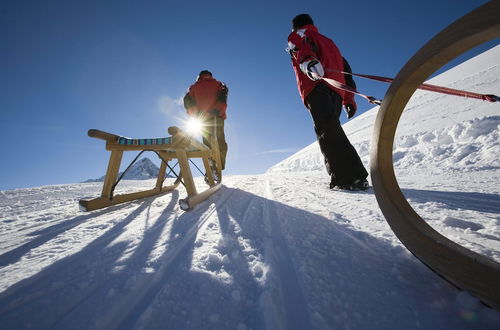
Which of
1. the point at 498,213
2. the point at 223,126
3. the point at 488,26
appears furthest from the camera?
the point at 223,126

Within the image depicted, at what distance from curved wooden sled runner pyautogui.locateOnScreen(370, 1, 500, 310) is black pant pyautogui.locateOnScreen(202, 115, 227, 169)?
11.0 ft

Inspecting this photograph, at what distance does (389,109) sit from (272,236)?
74 cm

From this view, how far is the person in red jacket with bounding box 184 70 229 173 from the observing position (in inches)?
154

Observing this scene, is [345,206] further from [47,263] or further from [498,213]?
[47,263]

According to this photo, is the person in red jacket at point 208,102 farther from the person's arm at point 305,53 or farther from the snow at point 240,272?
the snow at point 240,272

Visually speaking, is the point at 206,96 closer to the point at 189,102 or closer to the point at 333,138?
the point at 189,102

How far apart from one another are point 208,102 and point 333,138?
259 cm

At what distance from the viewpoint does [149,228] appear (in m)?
1.23

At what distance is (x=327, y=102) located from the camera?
7.71 feet

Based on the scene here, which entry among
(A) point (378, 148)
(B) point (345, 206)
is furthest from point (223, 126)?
(A) point (378, 148)

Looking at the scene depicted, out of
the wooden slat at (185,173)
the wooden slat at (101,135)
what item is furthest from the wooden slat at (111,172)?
the wooden slat at (185,173)

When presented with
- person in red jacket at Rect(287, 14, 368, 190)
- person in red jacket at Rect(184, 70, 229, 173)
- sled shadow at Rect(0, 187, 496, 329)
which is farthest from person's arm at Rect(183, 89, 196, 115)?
sled shadow at Rect(0, 187, 496, 329)

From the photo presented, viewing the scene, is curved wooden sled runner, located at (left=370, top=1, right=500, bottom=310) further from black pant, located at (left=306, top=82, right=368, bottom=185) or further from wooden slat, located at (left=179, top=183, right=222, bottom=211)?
black pant, located at (left=306, top=82, right=368, bottom=185)

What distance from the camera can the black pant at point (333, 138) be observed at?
2.23 meters
